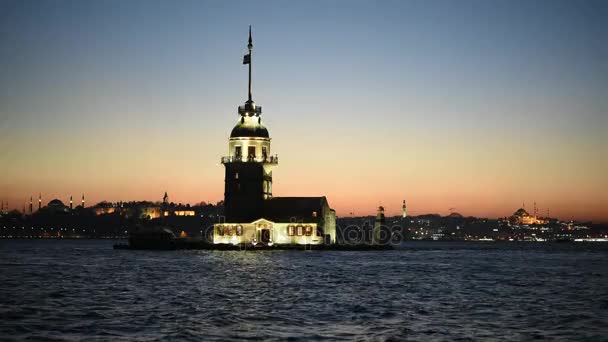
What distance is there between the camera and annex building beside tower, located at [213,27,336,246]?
110188mm

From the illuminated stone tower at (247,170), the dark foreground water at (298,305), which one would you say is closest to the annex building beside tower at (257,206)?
the illuminated stone tower at (247,170)

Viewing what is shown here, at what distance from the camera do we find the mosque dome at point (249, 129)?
112 meters

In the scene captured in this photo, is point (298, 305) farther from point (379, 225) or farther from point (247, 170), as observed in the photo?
point (379, 225)

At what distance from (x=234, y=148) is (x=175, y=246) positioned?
19.5m

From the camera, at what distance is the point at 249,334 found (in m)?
33.8

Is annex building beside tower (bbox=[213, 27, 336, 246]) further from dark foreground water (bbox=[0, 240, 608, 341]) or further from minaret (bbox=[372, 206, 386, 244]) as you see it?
dark foreground water (bbox=[0, 240, 608, 341])

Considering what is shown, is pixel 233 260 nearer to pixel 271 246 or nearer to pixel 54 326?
pixel 271 246

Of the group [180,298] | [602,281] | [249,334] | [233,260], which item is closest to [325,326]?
[249,334]

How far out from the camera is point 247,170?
110188mm

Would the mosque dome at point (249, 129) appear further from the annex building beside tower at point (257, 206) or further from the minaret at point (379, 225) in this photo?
the minaret at point (379, 225)

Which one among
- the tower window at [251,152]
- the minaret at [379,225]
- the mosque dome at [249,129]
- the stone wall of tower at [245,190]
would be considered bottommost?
the minaret at [379,225]

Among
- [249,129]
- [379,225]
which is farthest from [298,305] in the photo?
[379,225]

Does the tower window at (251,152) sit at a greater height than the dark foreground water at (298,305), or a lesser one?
greater

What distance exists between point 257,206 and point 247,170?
469 cm
